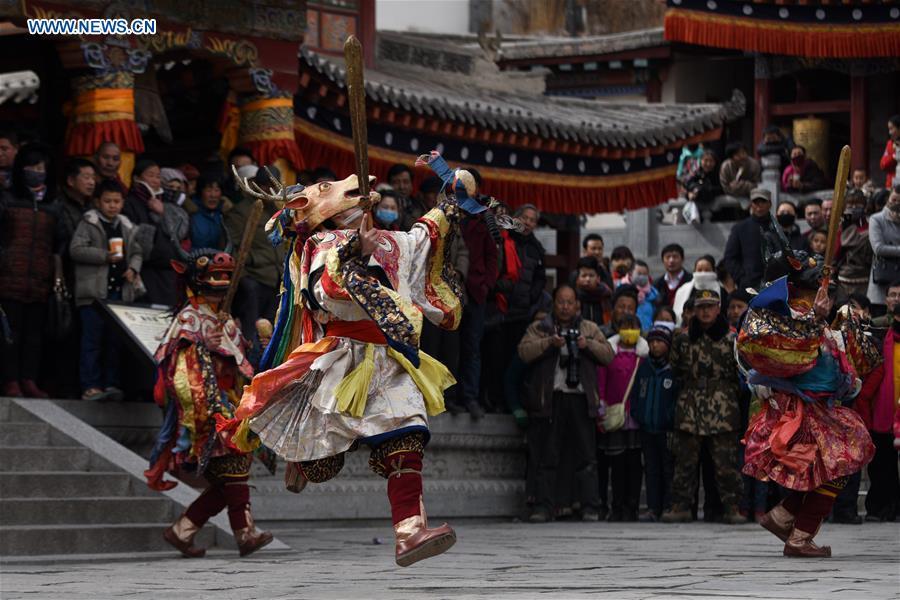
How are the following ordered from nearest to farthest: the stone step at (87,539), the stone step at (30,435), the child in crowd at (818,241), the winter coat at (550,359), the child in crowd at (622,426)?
the stone step at (87,539), the stone step at (30,435), the winter coat at (550,359), the child in crowd at (622,426), the child in crowd at (818,241)

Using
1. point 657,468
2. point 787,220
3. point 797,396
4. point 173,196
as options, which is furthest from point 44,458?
point 787,220

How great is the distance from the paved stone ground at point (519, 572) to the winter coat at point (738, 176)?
10481 millimetres

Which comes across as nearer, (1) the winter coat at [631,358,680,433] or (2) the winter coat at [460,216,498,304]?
(2) the winter coat at [460,216,498,304]

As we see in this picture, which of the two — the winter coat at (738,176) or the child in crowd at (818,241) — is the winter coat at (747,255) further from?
the winter coat at (738,176)

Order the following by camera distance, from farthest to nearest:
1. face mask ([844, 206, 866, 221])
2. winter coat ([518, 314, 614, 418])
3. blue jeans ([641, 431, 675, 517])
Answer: face mask ([844, 206, 866, 221]) < blue jeans ([641, 431, 675, 517]) < winter coat ([518, 314, 614, 418])

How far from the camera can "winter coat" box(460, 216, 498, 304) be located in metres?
14.0

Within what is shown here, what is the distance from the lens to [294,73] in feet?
48.9

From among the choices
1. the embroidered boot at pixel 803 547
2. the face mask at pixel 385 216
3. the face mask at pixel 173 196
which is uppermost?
the face mask at pixel 173 196

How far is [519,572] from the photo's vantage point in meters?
9.20

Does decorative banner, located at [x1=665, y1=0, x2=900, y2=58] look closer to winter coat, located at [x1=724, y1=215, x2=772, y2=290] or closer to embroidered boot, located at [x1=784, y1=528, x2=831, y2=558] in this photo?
winter coat, located at [x1=724, y1=215, x2=772, y2=290]

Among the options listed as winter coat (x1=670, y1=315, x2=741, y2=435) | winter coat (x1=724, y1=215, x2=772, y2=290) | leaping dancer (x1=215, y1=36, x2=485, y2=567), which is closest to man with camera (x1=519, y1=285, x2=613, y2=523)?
winter coat (x1=670, y1=315, x2=741, y2=435)

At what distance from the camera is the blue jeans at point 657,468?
571 inches

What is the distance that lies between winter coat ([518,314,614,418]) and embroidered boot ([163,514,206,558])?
172 inches

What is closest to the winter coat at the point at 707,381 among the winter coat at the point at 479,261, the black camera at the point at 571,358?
the black camera at the point at 571,358
